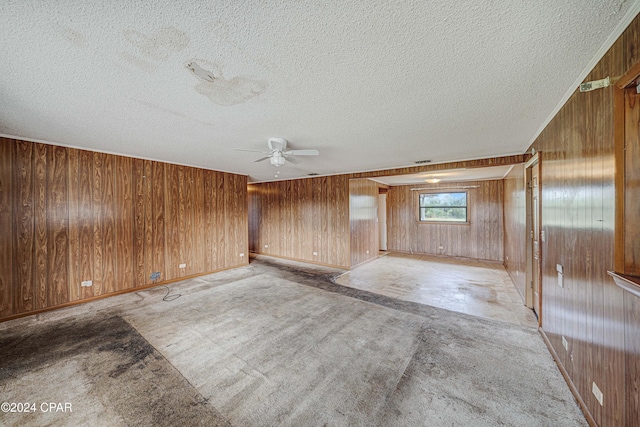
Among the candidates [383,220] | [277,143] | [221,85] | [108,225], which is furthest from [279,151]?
[383,220]

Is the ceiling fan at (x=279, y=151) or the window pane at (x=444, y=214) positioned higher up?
the ceiling fan at (x=279, y=151)

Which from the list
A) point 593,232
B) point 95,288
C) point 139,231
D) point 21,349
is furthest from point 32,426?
point 593,232

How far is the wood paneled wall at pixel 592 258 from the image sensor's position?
117cm

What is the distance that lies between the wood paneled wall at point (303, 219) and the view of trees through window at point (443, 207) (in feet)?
10.7

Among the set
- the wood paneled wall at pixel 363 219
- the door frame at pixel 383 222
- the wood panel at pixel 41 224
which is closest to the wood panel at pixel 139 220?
the wood panel at pixel 41 224

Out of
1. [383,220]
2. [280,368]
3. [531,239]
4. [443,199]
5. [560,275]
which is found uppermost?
[443,199]

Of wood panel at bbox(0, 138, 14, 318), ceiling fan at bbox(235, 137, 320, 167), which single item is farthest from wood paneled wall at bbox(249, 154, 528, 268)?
wood panel at bbox(0, 138, 14, 318)

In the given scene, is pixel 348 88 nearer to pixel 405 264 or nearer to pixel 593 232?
pixel 593 232

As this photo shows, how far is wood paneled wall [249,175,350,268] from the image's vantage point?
5832 millimetres

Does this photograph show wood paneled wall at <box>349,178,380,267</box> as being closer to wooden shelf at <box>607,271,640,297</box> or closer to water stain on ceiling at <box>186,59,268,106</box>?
water stain on ceiling at <box>186,59,268,106</box>

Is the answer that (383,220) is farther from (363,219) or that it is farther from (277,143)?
(277,143)

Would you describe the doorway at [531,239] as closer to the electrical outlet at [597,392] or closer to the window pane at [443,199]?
the electrical outlet at [597,392]

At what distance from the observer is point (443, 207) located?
278 inches

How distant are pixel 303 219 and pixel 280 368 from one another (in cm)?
469
